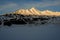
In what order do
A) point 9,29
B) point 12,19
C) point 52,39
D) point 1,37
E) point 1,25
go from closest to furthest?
point 52,39 → point 1,37 → point 9,29 → point 1,25 → point 12,19

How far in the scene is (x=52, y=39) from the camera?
7.36 m

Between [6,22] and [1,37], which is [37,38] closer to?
[1,37]

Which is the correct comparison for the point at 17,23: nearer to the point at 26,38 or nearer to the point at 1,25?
the point at 1,25

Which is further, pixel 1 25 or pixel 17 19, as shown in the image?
pixel 17 19

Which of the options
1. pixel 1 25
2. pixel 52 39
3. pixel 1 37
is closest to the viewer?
pixel 52 39

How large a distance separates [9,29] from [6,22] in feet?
4.78

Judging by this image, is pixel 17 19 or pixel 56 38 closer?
pixel 56 38

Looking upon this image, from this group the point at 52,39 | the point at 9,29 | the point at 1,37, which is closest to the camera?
the point at 52,39

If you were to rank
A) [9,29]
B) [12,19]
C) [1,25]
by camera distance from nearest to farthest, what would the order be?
[9,29] → [1,25] → [12,19]

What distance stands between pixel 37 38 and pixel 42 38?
0.65 feet

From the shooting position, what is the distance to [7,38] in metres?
7.76

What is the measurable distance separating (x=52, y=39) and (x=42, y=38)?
1.52 feet

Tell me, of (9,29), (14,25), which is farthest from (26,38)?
(14,25)

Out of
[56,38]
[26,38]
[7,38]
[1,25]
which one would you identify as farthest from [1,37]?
[1,25]
